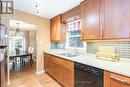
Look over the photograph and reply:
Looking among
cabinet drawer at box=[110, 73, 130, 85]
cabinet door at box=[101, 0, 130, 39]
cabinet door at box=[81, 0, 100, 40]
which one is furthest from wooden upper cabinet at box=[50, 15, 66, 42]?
cabinet drawer at box=[110, 73, 130, 85]

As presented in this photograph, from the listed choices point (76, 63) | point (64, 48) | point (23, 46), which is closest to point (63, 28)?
point (64, 48)

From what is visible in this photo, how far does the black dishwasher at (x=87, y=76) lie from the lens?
6.17 ft

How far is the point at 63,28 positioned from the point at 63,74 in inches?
70.4

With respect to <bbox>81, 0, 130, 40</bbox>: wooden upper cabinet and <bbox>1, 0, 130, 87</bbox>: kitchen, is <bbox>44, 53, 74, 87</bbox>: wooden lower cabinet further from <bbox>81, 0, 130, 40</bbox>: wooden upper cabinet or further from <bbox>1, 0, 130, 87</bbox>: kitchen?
<bbox>81, 0, 130, 40</bbox>: wooden upper cabinet

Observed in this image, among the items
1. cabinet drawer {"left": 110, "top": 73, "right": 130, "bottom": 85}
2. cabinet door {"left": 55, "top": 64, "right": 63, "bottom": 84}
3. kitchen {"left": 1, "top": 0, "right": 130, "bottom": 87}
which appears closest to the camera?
cabinet drawer {"left": 110, "top": 73, "right": 130, "bottom": 85}

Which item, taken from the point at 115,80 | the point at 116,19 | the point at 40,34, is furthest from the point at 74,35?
the point at 115,80

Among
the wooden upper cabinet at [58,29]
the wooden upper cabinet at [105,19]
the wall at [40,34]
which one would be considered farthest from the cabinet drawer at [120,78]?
the wall at [40,34]

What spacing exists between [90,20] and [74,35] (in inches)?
61.6

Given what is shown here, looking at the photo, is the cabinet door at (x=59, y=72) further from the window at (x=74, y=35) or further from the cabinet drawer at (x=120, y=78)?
the cabinet drawer at (x=120, y=78)

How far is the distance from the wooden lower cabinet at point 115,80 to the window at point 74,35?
5.61 ft

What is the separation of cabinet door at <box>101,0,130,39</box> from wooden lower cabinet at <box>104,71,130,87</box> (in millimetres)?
586

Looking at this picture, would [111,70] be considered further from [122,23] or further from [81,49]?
[81,49]

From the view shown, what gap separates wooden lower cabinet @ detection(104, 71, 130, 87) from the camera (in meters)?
1.45

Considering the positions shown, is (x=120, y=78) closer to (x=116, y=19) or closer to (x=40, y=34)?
(x=116, y=19)
